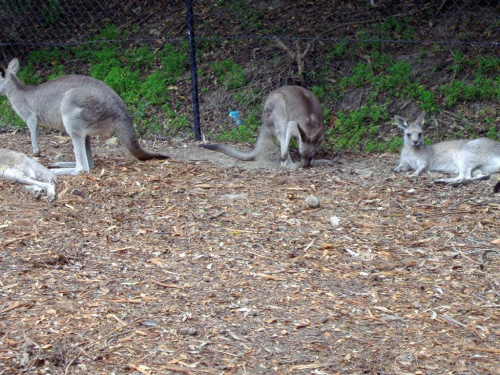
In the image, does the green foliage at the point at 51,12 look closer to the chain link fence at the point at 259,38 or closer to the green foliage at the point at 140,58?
the chain link fence at the point at 259,38

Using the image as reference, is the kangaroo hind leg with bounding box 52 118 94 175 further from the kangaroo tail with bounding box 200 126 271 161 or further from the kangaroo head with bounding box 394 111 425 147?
the kangaroo head with bounding box 394 111 425 147

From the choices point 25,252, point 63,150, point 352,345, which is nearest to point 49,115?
point 63,150

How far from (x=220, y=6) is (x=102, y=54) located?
1669 millimetres

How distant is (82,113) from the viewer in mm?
6180

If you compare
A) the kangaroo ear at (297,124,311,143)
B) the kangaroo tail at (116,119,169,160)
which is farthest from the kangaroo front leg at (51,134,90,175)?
the kangaroo ear at (297,124,311,143)

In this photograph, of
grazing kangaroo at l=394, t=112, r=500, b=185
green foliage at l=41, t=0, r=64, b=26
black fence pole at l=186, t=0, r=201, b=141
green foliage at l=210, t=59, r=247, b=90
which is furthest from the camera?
green foliage at l=41, t=0, r=64, b=26

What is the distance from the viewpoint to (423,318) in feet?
11.6

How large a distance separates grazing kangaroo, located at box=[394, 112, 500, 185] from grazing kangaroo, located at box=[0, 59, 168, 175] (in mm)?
2292

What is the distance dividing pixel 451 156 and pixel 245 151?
1.96 metres

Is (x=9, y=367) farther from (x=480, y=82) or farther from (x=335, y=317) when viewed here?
(x=480, y=82)

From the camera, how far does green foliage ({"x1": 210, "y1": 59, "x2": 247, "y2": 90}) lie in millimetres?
8211

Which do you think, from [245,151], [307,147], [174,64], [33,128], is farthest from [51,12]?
[307,147]

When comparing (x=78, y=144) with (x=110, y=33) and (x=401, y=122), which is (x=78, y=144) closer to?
(x=401, y=122)

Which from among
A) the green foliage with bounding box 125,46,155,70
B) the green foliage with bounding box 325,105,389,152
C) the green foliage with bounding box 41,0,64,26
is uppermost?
the green foliage with bounding box 41,0,64,26
